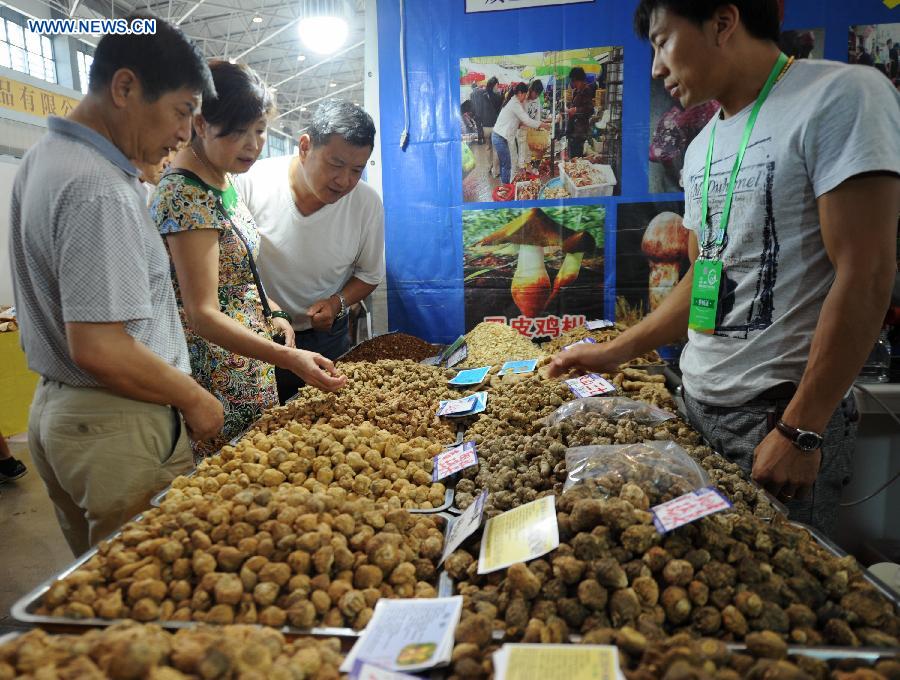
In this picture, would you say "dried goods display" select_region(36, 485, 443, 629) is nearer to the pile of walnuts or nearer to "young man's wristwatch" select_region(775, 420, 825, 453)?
the pile of walnuts

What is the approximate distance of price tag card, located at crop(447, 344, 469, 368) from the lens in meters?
2.67

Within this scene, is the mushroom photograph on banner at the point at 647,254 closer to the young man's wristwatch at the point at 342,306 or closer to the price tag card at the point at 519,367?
the price tag card at the point at 519,367

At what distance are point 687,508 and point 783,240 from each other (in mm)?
719

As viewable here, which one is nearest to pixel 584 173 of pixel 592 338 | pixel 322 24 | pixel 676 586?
pixel 592 338

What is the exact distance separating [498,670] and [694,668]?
0.24 metres

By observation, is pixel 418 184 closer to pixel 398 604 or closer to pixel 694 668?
pixel 398 604

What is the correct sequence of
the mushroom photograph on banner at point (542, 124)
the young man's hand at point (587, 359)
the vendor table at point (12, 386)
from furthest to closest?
1. the vendor table at point (12, 386)
2. the mushroom photograph on banner at point (542, 124)
3. the young man's hand at point (587, 359)

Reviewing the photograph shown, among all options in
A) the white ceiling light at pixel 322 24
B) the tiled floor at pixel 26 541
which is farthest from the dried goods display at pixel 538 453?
the white ceiling light at pixel 322 24

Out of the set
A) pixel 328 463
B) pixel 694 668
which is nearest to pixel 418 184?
pixel 328 463

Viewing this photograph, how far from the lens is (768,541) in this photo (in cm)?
98

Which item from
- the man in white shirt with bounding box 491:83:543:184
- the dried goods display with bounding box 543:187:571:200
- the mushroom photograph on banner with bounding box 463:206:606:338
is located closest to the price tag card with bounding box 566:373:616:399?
the mushroom photograph on banner with bounding box 463:206:606:338

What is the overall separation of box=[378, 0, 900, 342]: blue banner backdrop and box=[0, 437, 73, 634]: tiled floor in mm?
2271

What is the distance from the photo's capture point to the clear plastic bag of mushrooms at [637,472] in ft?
3.52

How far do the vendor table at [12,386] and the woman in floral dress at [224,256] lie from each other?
153 inches
